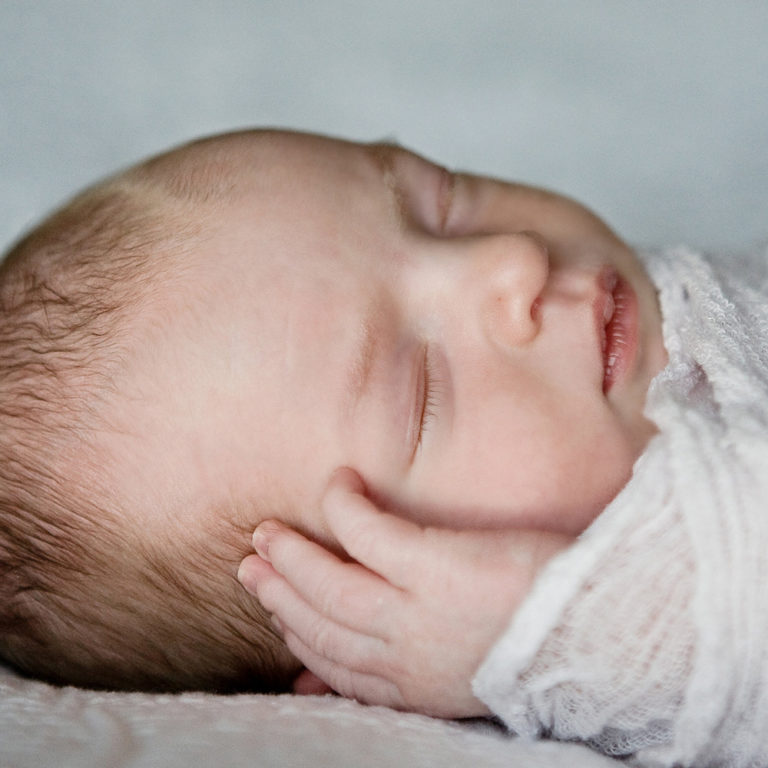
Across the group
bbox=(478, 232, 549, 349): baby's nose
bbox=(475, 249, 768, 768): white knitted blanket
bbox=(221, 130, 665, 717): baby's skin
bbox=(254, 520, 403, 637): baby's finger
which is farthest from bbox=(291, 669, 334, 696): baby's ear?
bbox=(478, 232, 549, 349): baby's nose

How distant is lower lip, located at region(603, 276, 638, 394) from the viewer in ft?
3.53

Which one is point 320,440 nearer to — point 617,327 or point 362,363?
→ point 362,363

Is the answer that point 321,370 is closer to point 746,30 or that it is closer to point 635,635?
point 635,635

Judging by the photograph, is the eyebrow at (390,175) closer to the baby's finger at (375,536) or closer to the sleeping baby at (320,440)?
the sleeping baby at (320,440)

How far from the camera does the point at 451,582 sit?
913 millimetres

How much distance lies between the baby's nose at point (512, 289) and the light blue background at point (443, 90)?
33.5 inches

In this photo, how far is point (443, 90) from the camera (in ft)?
6.43

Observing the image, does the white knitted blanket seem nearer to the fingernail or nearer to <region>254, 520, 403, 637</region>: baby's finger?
<region>254, 520, 403, 637</region>: baby's finger

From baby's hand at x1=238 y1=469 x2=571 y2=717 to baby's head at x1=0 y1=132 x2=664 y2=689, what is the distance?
5cm

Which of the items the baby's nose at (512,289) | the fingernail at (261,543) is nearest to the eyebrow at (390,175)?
the baby's nose at (512,289)

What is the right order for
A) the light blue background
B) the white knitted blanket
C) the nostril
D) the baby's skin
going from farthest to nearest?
the light blue background < the nostril < the baby's skin < the white knitted blanket

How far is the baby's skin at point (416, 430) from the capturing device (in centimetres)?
93

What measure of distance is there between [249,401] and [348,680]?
29 centimetres

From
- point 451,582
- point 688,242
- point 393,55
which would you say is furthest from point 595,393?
point 393,55
